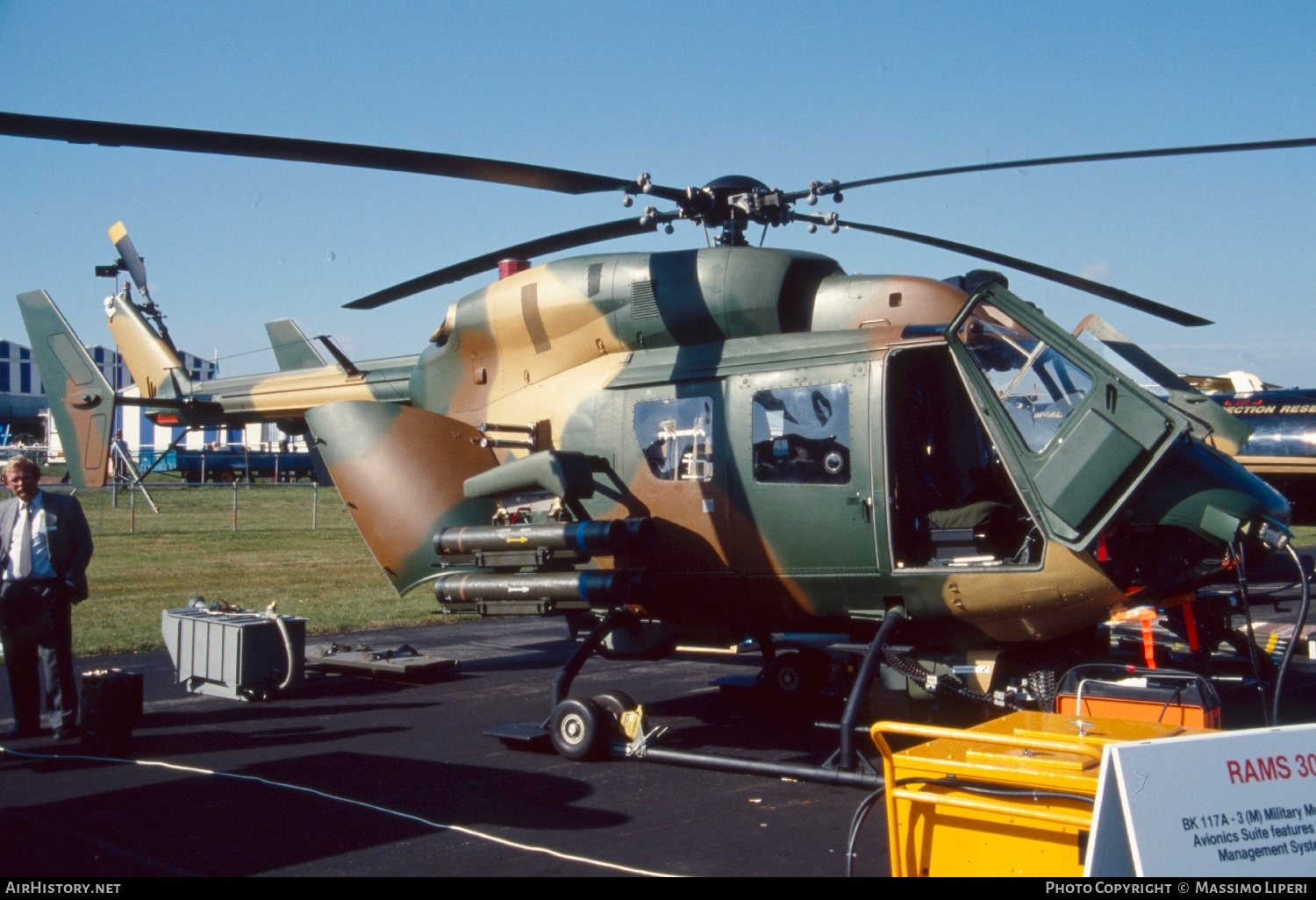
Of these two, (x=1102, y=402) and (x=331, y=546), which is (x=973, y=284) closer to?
(x=1102, y=402)

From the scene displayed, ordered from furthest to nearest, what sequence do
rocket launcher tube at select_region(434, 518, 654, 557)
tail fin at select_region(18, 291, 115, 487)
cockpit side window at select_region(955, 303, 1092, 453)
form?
tail fin at select_region(18, 291, 115, 487)
rocket launcher tube at select_region(434, 518, 654, 557)
cockpit side window at select_region(955, 303, 1092, 453)

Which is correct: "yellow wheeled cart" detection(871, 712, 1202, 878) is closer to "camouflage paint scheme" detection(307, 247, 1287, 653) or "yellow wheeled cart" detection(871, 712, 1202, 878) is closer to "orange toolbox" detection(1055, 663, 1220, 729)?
"orange toolbox" detection(1055, 663, 1220, 729)

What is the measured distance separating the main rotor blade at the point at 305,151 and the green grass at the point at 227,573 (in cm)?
794

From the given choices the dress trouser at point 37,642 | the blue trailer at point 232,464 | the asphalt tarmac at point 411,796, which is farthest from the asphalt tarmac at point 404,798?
the blue trailer at point 232,464

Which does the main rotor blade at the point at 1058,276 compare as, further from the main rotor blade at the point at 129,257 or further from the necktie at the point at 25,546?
the main rotor blade at the point at 129,257

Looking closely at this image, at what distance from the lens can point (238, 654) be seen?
369 inches

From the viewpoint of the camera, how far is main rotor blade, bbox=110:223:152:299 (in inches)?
569

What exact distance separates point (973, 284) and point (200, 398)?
8964mm

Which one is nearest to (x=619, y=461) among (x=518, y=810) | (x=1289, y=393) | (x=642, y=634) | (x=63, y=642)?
(x=642, y=634)

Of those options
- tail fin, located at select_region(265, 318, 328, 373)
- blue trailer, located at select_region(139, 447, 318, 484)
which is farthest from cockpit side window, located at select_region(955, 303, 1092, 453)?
blue trailer, located at select_region(139, 447, 318, 484)

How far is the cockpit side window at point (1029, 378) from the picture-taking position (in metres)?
6.87

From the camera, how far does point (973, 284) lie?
8203 mm

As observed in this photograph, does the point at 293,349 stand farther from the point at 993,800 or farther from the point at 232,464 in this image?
the point at 232,464

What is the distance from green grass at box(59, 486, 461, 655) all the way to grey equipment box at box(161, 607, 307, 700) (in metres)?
3.16
